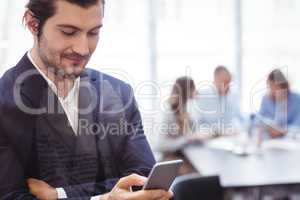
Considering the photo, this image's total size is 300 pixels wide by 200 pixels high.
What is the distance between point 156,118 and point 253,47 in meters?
0.83

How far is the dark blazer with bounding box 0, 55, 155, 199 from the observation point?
1444 mm

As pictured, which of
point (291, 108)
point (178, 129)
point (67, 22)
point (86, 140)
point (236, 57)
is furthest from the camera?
point (291, 108)

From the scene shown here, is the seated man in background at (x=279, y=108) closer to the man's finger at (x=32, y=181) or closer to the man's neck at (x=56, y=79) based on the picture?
the man's neck at (x=56, y=79)

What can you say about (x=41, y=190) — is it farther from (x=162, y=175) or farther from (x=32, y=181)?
(x=162, y=175)

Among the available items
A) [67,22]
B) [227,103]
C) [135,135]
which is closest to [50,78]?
[67,22]

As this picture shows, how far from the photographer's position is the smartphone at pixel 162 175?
1.41 m

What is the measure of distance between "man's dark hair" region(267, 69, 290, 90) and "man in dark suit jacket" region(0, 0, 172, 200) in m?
0.85

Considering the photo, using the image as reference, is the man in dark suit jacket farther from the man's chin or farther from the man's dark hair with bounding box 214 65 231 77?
the man's dark hair with bounding box 214 65 231 77

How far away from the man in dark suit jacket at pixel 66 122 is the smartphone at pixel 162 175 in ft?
0.10

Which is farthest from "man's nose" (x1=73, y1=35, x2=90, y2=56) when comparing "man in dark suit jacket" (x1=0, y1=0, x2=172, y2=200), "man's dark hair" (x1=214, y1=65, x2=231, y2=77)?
"man's dark hair" (x1=214, y1=65, x2=231, y2=77)

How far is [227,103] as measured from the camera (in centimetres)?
200

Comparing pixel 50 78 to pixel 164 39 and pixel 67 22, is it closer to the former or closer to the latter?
pixel 67 22

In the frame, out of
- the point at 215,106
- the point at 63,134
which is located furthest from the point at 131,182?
the point at 215,106

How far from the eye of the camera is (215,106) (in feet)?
6.35
